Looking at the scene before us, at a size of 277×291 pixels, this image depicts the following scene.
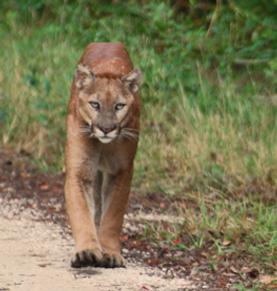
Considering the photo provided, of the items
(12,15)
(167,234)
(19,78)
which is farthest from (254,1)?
(12,15)

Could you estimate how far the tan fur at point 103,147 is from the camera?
25.4 feet

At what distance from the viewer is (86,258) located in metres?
7.46

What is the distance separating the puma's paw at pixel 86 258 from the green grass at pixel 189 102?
0.94m

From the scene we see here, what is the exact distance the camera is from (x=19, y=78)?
12297 mm

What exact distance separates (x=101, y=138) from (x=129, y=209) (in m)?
1.86

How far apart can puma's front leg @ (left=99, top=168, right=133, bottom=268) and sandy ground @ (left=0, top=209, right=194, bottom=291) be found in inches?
8.2

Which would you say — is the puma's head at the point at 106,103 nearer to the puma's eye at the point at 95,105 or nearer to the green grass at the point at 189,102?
the puma's eye at the point at 95,105

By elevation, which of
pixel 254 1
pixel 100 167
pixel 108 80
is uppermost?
pixel 254 1

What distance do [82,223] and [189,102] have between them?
4018 mm

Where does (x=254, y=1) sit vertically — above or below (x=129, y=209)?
above

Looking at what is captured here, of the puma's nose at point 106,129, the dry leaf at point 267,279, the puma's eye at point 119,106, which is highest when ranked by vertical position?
the puma's eye at point 119,106

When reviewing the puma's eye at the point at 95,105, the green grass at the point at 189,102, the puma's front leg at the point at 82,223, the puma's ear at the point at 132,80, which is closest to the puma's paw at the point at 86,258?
the puma's front leg at the point at 82,223

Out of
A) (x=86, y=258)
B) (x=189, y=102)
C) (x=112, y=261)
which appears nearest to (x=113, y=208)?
(x=112, y=261)

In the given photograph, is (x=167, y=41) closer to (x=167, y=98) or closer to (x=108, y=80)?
(x=167, y=98)
